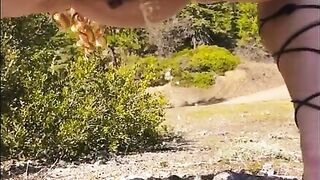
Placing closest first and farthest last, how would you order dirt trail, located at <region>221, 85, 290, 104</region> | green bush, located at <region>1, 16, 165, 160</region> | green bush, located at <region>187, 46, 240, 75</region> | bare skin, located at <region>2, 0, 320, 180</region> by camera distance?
1. bare skin, located at <region>2, 0, 320, 180</region>
2. green bush, located at <region>1, 16, 165, 160</region>
3. dirt trail, located at <region>221, 85, 290, 104</region>
4. green bush, located at <region>187, 46, 240, 75</region>

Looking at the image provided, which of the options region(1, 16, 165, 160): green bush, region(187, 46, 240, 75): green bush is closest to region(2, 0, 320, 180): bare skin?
region(1, 16, 165, 160): green bush

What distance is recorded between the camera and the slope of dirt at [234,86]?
23.1ft

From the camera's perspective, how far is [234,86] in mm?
7520

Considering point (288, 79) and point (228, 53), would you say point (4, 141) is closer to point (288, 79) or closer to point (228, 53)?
point (288, 79)

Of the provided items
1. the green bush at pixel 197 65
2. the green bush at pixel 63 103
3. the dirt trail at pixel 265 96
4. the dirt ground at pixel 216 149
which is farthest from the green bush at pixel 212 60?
the green bush at pixel 63 103

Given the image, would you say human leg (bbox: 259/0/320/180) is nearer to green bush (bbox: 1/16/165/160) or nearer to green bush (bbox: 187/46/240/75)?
green bush (bbox: 1/16/165/160)

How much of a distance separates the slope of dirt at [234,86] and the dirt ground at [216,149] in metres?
0.02

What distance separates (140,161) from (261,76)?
13.9 ft

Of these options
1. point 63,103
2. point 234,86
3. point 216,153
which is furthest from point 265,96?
point 63,103

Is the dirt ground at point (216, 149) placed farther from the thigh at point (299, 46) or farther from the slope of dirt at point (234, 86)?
the thigh at point (299, 46)

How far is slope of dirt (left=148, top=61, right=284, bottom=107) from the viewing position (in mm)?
7039

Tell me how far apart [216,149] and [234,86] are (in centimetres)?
339

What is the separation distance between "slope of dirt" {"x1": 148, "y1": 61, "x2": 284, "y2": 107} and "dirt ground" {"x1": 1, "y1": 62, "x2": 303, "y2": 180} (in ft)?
0.06

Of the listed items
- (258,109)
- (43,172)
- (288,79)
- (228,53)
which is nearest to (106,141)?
(43,172)
